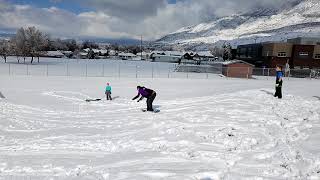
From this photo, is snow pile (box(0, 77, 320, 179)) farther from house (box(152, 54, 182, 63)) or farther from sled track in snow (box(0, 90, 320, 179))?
house (box(152, 54, 182, 63))

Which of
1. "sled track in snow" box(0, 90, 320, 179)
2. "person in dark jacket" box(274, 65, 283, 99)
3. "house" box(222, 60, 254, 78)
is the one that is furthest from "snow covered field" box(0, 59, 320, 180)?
"house" box(222, 60, 254, 78)

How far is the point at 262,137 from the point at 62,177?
6.28m

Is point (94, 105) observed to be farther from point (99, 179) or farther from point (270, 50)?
point (270, 50)

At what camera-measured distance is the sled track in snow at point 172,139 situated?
735cm

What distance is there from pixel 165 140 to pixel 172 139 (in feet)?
0.79

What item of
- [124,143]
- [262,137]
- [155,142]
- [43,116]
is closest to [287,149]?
[262,137]

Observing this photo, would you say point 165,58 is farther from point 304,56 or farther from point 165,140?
point 165,140

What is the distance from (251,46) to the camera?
74.2 metres

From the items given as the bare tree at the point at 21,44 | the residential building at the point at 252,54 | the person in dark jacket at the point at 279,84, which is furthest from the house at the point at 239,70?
the bare tree at the point at 21,44

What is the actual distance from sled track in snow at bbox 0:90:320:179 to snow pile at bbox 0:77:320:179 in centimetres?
2

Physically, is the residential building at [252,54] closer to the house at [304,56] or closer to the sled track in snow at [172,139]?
the house at [304,56]

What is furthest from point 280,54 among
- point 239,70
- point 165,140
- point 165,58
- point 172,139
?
point 165,58

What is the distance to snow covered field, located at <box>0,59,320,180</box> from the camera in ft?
23.6

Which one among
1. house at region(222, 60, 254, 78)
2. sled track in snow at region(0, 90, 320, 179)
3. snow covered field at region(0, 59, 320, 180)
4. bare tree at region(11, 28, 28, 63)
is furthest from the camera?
bare tree at region(11, 28, 28, 63)
